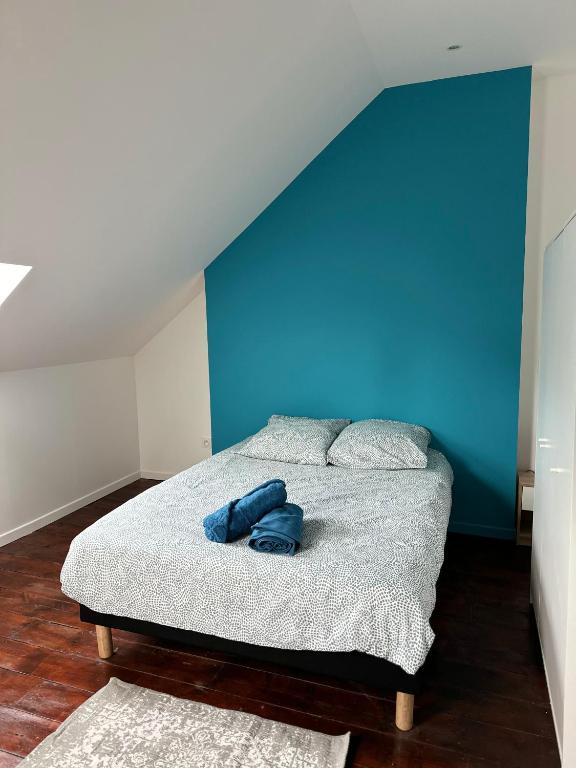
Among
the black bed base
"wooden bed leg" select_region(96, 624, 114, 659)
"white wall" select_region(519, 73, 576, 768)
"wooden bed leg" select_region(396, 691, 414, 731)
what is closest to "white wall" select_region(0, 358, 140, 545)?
"wooden bed leg" select_region(96, 624, 114, 659)

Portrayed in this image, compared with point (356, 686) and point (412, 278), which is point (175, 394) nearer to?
point (412, 278)

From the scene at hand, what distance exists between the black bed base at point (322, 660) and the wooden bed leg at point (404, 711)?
1.8 inches

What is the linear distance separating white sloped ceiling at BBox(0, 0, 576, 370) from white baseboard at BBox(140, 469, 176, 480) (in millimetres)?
1299

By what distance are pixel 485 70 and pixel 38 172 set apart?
252 cm

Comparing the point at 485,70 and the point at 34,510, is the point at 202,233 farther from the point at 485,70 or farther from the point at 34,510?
the point at 34,510

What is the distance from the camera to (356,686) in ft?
6.89

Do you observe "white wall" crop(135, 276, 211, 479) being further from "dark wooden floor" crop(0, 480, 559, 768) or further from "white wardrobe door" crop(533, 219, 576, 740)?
"white wardrobe door" crop(533, 219, 576, 740)

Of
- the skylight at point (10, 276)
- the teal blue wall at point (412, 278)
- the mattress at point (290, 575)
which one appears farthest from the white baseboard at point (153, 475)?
the skylight at point (10, 276)

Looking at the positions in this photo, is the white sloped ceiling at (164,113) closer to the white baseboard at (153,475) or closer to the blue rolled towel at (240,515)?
the white baseboard at (153,475)

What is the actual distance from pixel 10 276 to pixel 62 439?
1.56 metres

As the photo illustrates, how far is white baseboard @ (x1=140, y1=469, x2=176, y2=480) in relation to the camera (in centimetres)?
460

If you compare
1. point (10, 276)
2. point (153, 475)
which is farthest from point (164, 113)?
point (153, 475)

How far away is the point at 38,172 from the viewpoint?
6.80 feet

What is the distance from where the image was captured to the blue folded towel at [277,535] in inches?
81.3
